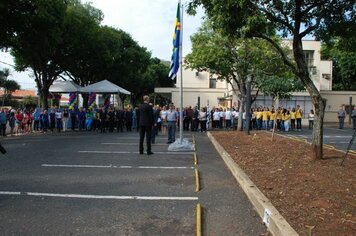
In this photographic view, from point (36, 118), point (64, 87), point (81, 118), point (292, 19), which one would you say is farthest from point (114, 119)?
point (292, 19)

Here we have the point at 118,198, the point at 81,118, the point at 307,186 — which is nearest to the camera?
the point at 118,198

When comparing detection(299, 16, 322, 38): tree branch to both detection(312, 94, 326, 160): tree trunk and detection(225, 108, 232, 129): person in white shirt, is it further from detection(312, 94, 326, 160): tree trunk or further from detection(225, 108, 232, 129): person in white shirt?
detection(225, 108, 232, 129): person in white shirt

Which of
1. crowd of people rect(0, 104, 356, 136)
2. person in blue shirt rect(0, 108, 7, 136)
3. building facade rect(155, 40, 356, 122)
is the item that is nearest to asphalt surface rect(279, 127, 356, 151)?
crowd of people rect(0, 104, 356, 136)

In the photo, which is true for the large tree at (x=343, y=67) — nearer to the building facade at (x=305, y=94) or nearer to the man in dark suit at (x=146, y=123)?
the building facade at (x=305, y=94)

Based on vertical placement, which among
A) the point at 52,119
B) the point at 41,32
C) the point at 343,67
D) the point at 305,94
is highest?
the point at 343,67

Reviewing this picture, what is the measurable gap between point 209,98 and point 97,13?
65.0ft

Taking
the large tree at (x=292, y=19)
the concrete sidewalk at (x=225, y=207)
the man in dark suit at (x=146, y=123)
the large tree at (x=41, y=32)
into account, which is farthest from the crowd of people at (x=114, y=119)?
the concrete sidewalk at (x=225, y=207)

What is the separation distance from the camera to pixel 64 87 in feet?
99.2

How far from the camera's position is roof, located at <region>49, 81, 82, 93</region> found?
2956cm

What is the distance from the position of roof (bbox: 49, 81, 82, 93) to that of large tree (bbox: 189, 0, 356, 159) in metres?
20.2

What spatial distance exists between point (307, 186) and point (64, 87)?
83.6 feet

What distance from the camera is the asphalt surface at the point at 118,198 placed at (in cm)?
561

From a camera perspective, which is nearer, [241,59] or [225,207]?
[225,207]

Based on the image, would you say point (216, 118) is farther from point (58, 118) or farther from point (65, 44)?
point (65, 44)
